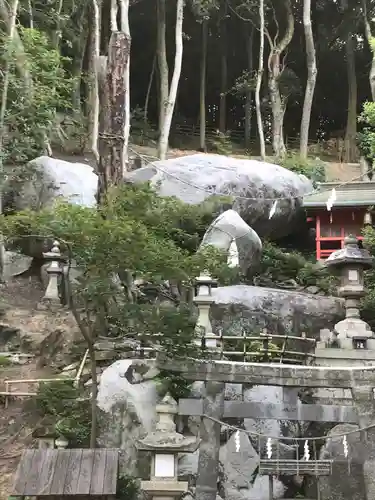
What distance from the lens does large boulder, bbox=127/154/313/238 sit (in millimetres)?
17391

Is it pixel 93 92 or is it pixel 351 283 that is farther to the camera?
pixel 93 92

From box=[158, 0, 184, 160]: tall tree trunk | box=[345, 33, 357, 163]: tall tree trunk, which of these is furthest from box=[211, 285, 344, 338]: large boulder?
box=[345, 33, 357, 163]: tall tree trunk

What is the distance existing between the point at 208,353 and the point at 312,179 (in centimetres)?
1417

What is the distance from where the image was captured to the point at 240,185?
711 inches

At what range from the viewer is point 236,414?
750cm

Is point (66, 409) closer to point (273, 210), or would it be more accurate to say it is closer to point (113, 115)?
point (113, 115)

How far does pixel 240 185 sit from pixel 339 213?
3.22 m

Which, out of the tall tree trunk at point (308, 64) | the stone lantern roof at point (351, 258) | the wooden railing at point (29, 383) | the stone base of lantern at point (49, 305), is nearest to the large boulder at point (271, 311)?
the stone lantern roof at point (351, 258)

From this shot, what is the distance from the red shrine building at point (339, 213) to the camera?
17.0 meters

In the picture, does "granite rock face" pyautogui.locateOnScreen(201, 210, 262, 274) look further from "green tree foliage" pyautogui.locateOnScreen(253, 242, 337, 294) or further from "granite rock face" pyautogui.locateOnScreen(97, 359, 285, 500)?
"granite rock face" pyautogui.locateOnScreen(97, 359, 285, 500)

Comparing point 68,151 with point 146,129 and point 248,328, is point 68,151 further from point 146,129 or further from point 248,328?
point 248,328

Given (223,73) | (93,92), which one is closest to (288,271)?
(93,92)

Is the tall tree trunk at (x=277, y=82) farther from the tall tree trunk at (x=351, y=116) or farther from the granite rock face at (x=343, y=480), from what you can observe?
the granite rock face at (x=343, y=480)

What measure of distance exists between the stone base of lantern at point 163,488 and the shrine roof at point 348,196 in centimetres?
1193
